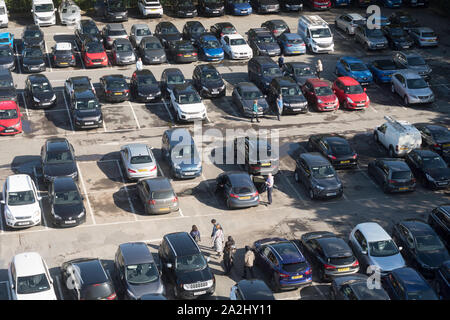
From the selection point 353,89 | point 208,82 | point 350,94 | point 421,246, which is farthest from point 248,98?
point 421,246

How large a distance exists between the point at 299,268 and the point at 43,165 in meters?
14.1

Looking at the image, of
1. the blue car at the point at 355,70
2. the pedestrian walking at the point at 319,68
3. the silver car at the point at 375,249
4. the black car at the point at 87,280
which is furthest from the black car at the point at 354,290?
the pedestrian walking at the point at 319,68

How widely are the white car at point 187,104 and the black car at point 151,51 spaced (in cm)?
675

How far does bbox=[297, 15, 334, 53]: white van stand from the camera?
51750mm

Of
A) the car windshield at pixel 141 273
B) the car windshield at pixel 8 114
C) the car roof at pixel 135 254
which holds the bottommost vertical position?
the car windshield at pixel 141 273

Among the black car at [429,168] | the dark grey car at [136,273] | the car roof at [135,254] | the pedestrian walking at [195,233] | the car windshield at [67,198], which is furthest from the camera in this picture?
the black car at [429,168]

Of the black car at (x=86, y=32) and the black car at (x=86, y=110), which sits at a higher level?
the black car at (x=86, y=32)

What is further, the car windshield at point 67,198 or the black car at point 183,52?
the black car at point 183,52

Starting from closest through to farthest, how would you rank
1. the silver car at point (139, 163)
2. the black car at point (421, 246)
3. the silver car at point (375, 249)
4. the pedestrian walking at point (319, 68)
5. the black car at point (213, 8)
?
the silver car at point (375, 249) → the black car at point (421, 246) → the silver car at point (139, 163) → the pedestrian walking at point (319, 68) → the black car at point (213, 8)

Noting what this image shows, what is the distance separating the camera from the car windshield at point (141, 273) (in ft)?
89.2

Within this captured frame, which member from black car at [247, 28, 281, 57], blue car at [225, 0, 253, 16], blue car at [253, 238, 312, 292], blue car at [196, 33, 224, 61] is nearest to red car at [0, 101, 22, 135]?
blue car at [196, 33, 224, 61]

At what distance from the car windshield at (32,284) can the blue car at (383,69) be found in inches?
1108

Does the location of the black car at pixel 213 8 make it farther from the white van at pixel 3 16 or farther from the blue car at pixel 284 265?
the blue car at pixel 284 265

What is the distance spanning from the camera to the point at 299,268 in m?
28.3
